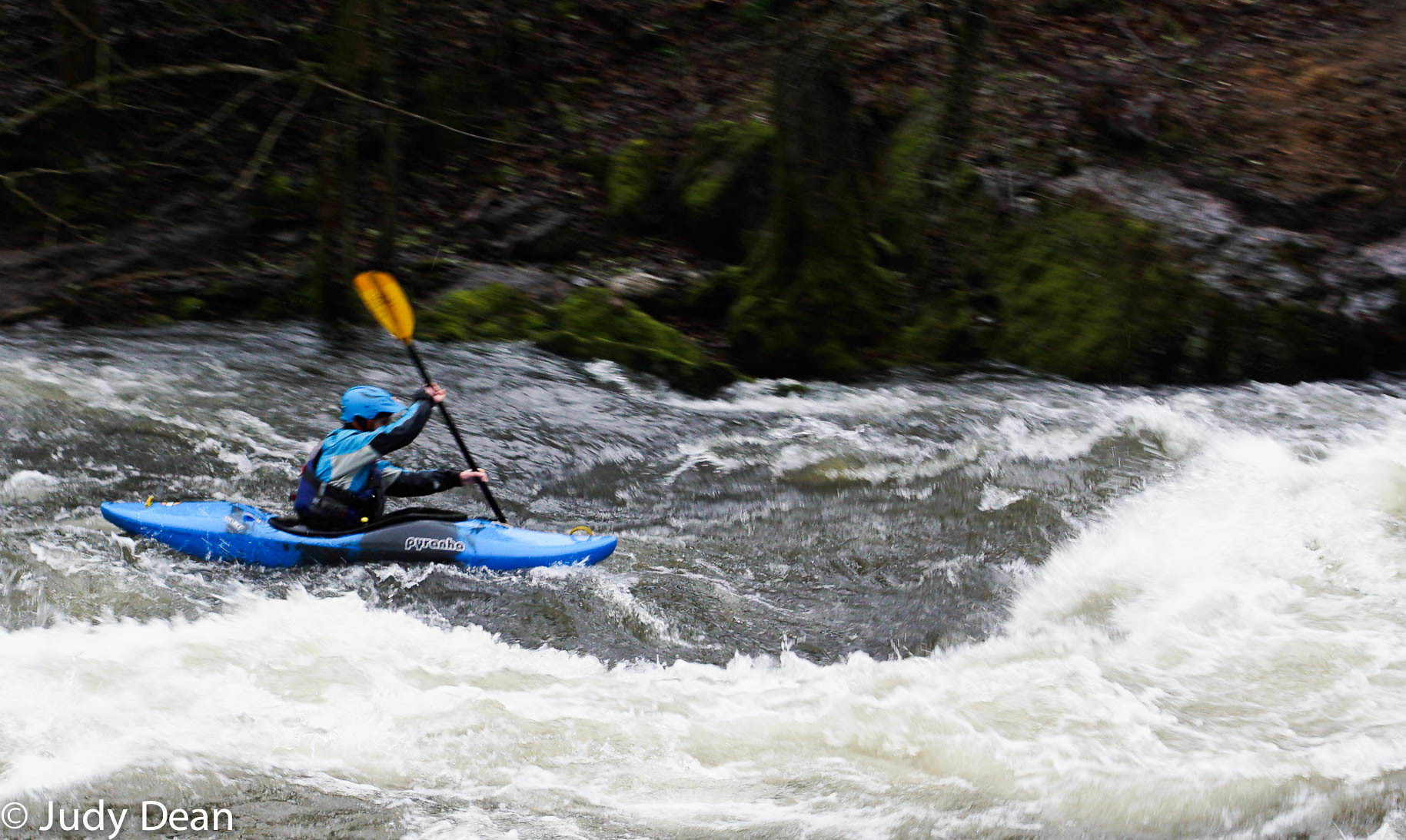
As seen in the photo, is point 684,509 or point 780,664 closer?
point 780,664

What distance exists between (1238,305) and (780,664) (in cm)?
573

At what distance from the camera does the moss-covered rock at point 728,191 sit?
9.97 metres

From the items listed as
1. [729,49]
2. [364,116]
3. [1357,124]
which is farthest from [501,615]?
[1357,124]

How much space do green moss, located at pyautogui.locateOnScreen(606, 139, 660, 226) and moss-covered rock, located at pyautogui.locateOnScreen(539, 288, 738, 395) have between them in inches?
65.0

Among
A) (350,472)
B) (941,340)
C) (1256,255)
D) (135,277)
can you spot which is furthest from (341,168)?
(1256,255)

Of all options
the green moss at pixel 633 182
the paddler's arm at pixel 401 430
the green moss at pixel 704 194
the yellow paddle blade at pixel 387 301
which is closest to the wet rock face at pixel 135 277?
the green moss at pixel 633 182

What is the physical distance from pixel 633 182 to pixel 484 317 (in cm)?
259

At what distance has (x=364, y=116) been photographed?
30.0ft

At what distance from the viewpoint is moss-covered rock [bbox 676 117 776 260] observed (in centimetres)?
997

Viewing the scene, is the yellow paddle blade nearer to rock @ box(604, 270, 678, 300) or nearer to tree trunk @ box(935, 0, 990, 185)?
rock @ box(604, 270, 678, 300)

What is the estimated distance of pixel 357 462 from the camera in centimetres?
507

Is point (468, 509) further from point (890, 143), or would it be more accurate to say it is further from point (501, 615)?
point (890, 143)

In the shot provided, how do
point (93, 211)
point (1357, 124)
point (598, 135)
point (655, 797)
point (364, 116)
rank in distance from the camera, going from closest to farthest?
point (655, 797) < point (364, 116) < point (93, 211) < point (1357, 124) < point (598, 135)

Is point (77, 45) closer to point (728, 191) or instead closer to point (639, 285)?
point (639, 285)
